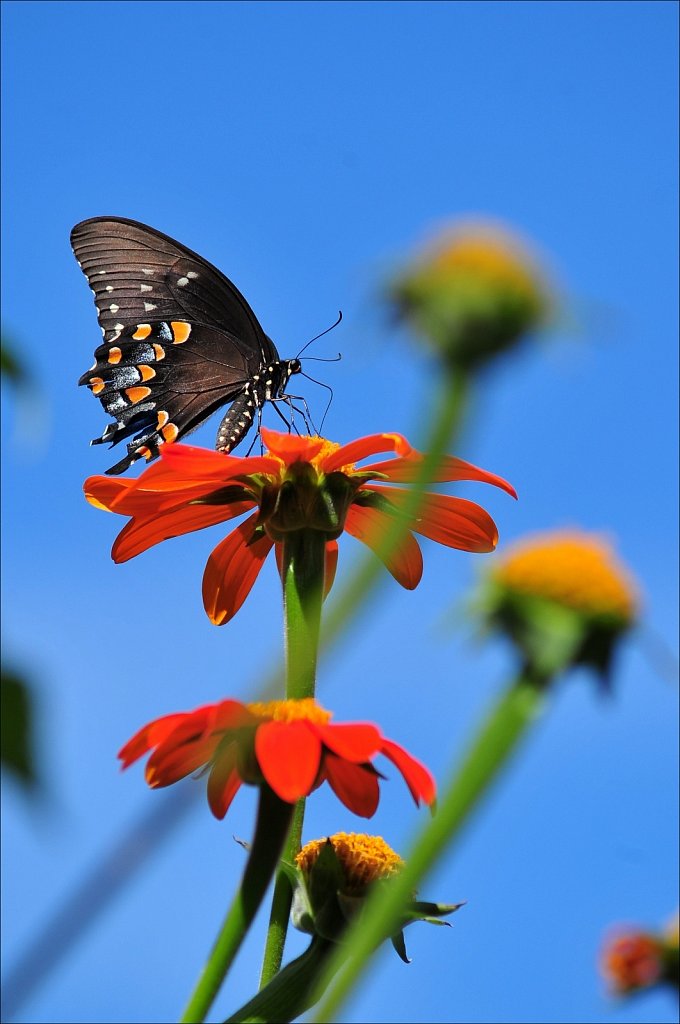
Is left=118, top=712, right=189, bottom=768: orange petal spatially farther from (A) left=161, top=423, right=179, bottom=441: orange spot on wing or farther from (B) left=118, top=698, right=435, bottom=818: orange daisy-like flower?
(A) left=161, top=423, right=179, bottom=441: orange spot on wing

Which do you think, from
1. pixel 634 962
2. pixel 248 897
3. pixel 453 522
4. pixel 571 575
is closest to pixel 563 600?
pixel 571 575

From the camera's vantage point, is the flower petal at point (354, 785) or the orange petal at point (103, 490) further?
the orange petal at point (103, 490)

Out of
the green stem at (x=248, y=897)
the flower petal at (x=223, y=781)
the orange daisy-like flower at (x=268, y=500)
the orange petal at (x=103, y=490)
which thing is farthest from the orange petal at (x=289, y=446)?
the green stem at (x=248, y=897)

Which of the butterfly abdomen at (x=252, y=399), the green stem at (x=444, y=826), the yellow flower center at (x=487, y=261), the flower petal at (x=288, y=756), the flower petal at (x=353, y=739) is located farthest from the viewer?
the butterfly abdomen at (x=252, y=399)

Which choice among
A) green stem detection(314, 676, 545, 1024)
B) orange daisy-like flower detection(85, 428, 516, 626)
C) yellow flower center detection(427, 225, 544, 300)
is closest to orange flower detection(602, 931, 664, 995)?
orange daisy-like flower detection(85, 428, 516, 626)

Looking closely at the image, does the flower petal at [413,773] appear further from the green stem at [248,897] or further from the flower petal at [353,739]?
the green stem at [248,897]

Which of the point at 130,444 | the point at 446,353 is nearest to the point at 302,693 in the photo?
the point at 446,353
